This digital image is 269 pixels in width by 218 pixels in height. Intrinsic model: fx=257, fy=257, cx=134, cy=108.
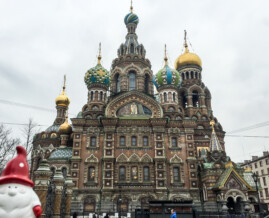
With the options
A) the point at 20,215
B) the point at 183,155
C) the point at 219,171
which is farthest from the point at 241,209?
the point at 20,215

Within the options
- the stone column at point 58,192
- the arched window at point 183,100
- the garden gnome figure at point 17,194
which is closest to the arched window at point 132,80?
the arched window at point 183,100

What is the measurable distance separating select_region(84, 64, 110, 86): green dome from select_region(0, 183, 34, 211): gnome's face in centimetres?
2596

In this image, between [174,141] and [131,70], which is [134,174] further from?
[131,70]

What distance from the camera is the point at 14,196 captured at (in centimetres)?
482

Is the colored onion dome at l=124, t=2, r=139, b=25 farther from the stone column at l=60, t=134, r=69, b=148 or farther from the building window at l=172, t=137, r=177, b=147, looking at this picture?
the building window at l=172, t=137, r=177, b=147

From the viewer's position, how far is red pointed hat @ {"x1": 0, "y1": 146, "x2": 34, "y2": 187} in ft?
16.2

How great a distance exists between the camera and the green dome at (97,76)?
99.9 ft

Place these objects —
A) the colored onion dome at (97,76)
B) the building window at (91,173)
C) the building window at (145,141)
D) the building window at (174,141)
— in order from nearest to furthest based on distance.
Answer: the building window at (91,173) < the building window at (145,141) < the building window at (174,141) < the colored onion dome at (97,76)

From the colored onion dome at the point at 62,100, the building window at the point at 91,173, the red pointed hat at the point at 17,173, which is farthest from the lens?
the colored onion dome at the point at 62,100

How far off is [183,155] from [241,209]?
7159 mm

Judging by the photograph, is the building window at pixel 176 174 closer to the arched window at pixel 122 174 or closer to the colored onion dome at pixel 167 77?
the arched window at pixel 122 174

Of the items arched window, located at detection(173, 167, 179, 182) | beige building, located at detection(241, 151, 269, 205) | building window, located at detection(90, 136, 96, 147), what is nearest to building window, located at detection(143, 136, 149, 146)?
arched window, located at detection(173, 167, 179, 182)

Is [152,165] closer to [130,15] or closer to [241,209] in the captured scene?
[241,209]

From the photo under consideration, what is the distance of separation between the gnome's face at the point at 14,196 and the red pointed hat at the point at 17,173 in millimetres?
87
